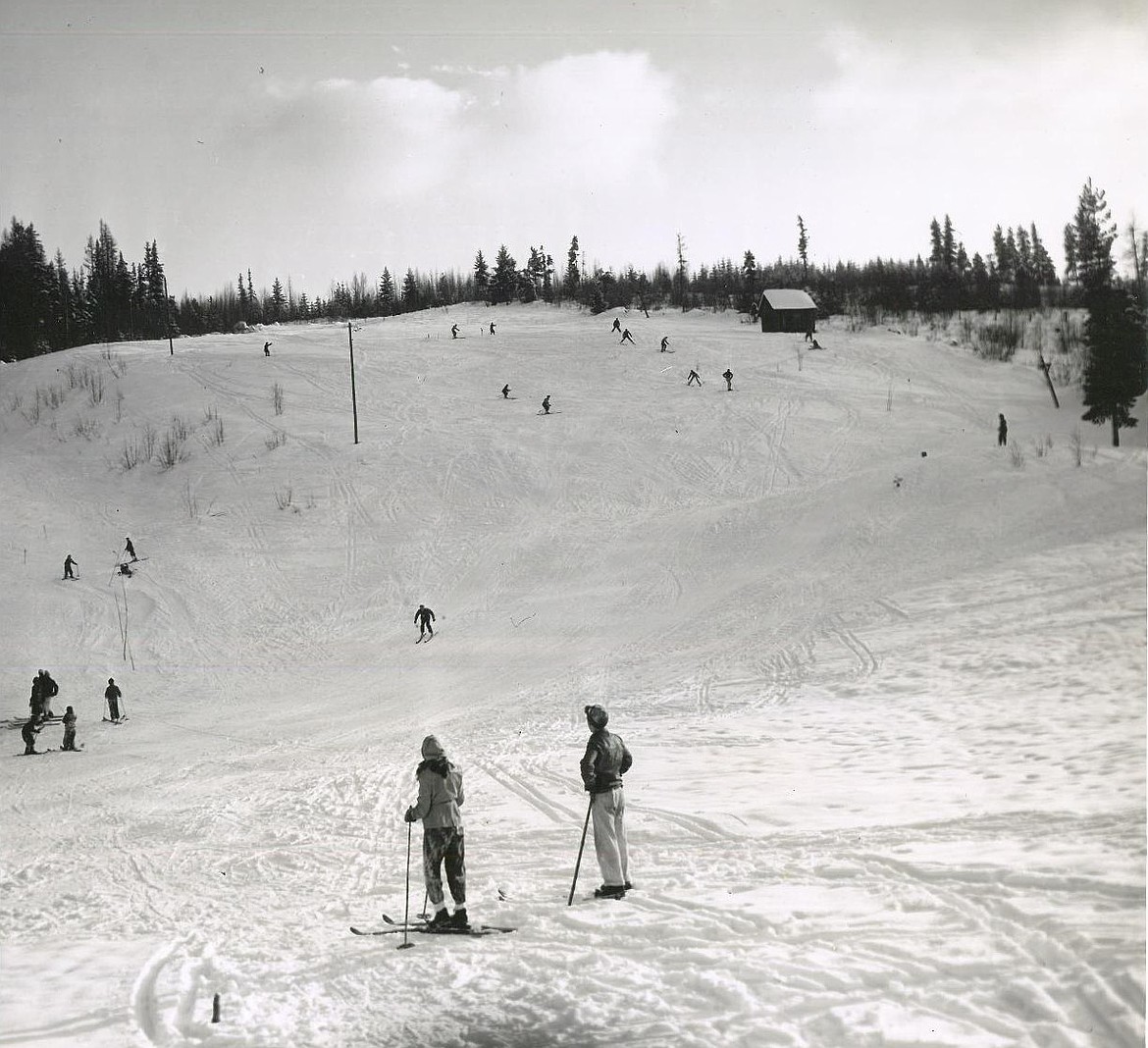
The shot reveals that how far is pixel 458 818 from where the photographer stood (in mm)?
8289

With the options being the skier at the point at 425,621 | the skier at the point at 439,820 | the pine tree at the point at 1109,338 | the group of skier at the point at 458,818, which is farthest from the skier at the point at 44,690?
the pine tree at the point at 1109,338

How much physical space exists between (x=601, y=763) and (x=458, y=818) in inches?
55.6

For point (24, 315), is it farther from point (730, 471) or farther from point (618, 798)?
point (618, 798)

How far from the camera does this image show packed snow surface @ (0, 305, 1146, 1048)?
256 inches

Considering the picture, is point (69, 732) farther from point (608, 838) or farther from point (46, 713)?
point (608, 838)

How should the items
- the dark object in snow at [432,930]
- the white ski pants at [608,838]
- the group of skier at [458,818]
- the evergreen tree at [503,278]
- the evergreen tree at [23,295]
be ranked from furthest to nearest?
the evergreen tree at [503,278], the evergreen tree at [23,295], the white ski pants at [608,838], the group of skier at [458,818], the dark object in snow at [432,930]

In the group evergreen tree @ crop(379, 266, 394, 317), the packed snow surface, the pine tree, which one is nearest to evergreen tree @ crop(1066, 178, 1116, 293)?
the pine tree

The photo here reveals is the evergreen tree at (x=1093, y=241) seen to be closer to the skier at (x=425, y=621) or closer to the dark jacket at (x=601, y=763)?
the dark jacket at (x=601, y=763)

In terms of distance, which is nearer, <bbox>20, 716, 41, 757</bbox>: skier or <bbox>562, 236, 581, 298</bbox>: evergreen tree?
<bbox>20, 716, 41, 757</bbox>: skier

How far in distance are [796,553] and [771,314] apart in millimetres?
47168

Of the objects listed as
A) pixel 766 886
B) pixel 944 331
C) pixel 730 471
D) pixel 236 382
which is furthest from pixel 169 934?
pixel 944 331

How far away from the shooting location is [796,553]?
29.2 meters

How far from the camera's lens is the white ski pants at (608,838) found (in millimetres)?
8406

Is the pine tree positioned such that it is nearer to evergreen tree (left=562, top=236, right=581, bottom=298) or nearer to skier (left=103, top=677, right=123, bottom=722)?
skier (left=103, top=677, right=123, bottom=722)
